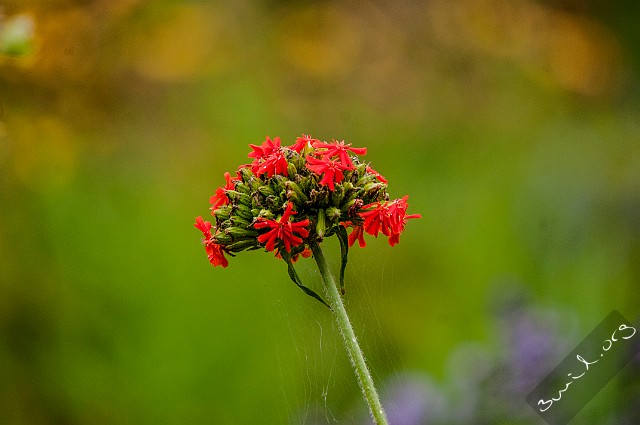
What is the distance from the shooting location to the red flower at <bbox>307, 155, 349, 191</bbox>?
0.85 m

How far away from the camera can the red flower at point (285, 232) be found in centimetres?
83

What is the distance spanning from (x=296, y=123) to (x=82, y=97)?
0.78 m

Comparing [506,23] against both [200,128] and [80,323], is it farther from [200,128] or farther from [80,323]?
[80,323]

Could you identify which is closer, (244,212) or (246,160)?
(244,212)

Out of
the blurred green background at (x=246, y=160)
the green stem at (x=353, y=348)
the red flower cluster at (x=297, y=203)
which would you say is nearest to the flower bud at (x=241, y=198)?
the red flower cluster at (x=297, y=203)

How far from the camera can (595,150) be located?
10.0 ft

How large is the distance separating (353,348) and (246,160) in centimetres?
182

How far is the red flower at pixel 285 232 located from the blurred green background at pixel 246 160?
67cm

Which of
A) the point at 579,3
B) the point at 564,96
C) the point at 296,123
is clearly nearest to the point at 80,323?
the point at 296,123

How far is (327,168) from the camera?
864mm

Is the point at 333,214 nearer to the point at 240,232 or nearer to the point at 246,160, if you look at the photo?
the point at 240,232

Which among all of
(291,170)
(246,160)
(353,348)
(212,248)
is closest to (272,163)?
(291,170)

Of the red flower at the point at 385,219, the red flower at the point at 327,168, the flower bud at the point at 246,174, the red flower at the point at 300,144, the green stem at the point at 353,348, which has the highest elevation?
the red flower at the point at 300,144

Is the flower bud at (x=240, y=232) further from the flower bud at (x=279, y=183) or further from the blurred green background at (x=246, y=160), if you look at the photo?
the blurred green background at (x=246, y=160)
